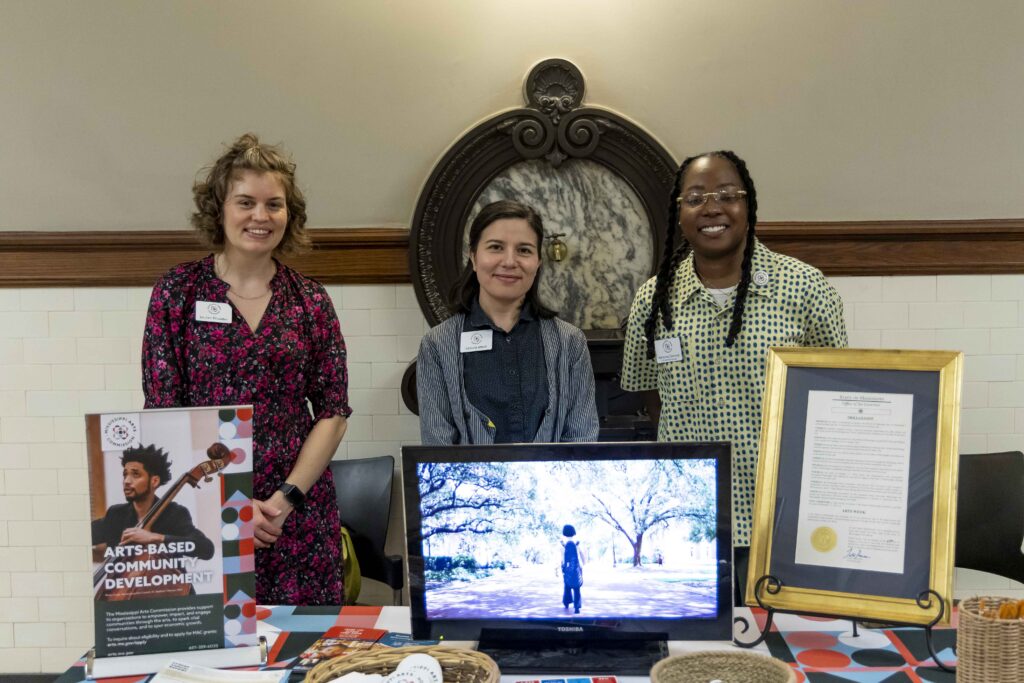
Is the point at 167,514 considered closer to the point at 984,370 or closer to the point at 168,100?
the point at 168,100

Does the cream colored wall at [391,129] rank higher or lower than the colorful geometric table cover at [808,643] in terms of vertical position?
higher

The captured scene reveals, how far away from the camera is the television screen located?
1.59 m

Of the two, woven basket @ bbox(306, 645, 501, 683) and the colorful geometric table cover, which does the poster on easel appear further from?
woven basket @ bbox(306, 645, 501, 683)

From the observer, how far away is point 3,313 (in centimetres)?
365

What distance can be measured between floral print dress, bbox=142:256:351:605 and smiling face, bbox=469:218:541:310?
49 cm

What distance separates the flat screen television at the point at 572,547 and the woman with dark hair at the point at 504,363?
2.37ft

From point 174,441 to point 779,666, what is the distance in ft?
3.61

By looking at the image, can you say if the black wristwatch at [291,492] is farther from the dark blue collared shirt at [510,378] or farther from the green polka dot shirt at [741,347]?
the green polka dot shirt at [741,347]

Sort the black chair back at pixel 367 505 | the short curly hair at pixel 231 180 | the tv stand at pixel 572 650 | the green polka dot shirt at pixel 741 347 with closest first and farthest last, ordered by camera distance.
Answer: the tv stand at pixel 572 650 < the green polka dot shirt at pixel 741 347 < the short curly hair at pixel 231 180 < the black chair back at pixel 367 505

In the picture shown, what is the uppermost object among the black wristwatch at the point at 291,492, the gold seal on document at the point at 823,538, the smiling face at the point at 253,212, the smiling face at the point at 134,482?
the smiling face at the point at 253,212

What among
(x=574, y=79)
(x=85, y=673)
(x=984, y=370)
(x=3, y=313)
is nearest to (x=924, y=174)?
(x=984, y=370)

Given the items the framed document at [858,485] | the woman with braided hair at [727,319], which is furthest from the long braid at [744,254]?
the framed document at [858,485]

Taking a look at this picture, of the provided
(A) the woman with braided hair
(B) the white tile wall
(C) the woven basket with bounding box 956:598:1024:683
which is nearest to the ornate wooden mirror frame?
(B) the white tile wall

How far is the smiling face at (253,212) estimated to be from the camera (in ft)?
7.86
